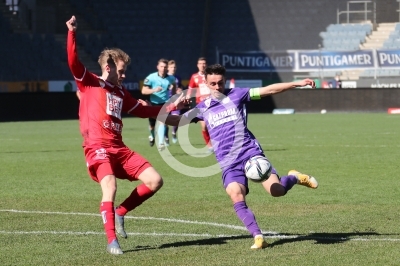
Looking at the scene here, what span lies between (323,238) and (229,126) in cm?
138

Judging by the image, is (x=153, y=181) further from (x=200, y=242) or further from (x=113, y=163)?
(x=200, y=242)

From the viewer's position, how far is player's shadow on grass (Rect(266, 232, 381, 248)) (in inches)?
324

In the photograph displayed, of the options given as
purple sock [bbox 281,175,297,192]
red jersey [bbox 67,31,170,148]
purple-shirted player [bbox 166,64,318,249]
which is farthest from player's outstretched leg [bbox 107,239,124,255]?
purple sock [bbox 281,175,297,192]

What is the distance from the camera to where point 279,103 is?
139 ft

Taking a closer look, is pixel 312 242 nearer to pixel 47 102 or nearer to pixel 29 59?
pixel 47 102

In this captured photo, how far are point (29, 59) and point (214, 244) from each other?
126 feet

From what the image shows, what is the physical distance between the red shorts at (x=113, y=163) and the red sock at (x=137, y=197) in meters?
0.17

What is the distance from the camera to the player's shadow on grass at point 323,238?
27.0 feet

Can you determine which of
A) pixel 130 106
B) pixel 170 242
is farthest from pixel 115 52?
pixel 170 242

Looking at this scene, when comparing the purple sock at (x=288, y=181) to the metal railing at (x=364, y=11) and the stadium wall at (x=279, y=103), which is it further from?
the metal railing at (x=364, y=11)

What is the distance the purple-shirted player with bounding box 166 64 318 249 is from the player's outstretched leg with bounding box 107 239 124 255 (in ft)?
4.06

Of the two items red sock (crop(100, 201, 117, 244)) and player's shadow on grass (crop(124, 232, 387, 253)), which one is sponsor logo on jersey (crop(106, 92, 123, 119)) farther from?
player's shadow on grass (crop(124, 232, 387, 253))

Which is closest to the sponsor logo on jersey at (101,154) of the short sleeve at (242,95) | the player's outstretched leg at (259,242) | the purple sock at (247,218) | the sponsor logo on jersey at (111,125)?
the sponsor logo on jersey at (111,125)

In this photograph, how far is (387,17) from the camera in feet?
157
